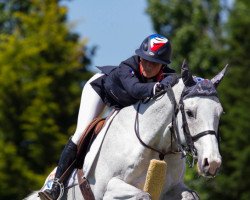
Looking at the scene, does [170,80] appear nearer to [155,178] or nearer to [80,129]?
[155,178]

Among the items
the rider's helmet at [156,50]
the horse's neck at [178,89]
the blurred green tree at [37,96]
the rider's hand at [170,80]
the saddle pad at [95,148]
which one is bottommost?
the blurred green tree at [37,96]

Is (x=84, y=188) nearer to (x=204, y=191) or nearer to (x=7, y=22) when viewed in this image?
(x=204, y=191)

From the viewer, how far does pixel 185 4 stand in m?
55.5

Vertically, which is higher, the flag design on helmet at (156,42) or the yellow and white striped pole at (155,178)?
the flag design on helmet at (156,42)

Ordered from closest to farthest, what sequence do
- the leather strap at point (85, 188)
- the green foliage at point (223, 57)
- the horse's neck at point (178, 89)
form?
the horse's neck at point (178, 89)
the leather strap at point (85, 188)
the green foliage at point (223, 57)

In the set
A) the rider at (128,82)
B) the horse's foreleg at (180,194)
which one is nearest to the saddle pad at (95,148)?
the rider at (128,82)

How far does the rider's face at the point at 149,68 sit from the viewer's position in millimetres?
12336

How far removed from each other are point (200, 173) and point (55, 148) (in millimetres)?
28132

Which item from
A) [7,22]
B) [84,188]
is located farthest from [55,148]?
[84,188]

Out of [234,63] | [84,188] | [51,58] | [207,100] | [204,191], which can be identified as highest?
[207,100]

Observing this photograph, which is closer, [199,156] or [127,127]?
[199,156]

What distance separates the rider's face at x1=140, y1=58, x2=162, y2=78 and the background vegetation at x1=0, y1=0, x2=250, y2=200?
24421mm

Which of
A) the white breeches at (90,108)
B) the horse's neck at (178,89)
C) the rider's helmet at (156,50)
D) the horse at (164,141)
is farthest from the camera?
the white breeches at (90,108)

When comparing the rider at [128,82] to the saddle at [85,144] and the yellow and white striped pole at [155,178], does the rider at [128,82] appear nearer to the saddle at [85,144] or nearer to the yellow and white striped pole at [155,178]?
the saddle at [85,144]
